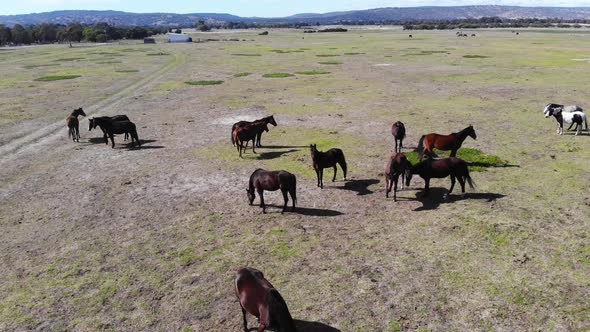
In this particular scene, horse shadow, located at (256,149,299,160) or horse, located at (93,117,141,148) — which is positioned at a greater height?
horse, located at (93,117,141,148)

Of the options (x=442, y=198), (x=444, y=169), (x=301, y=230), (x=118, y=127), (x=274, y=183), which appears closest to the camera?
(x=301, y=230)

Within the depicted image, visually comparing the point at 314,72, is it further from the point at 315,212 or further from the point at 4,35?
the point at 4,35

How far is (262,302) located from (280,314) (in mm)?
427

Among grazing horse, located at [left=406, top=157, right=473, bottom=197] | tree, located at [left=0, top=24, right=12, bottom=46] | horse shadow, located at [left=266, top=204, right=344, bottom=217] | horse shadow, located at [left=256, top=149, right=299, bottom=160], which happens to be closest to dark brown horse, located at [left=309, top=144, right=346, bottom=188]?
horse shadow, located at [left=266, top=204, right=344, bottom=217]

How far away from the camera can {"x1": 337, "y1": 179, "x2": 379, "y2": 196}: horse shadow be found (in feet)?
45.2

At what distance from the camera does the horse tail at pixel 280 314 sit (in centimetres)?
637

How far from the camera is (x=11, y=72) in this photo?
5347 centimetres

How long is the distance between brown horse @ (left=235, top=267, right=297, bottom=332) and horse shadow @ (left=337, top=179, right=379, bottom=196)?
722 cm

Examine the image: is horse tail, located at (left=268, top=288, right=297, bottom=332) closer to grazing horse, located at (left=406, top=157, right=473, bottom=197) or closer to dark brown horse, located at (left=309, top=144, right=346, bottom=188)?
grazing horse, located at (left=406, top=157, right=473, bottom=197)

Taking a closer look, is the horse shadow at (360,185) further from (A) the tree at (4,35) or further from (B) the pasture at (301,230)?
(A) the tree at (4,35)

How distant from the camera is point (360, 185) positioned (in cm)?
1436

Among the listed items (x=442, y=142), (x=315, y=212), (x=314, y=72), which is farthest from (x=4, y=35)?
(x=442, y=142)

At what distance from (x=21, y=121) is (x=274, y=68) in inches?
1223

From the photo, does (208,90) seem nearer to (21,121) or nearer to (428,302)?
(21,121)
